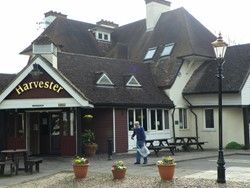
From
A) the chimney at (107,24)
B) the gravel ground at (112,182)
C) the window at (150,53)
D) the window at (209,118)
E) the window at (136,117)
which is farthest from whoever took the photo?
the chimney at (107,24)

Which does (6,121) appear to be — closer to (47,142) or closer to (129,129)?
(47,142)

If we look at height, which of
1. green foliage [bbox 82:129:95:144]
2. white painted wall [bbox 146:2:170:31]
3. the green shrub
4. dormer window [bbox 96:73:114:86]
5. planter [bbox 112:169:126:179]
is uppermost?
white painted wall [bbox 146:2:170:31]

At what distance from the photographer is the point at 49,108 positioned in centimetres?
2511

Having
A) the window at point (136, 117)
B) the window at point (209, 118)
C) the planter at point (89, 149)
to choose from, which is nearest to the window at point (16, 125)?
the planter at point (89, 149)

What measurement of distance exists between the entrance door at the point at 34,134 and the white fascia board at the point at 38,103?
2.83m

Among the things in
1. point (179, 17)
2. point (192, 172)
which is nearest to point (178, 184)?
point (192, 172)

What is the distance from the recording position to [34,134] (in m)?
27.1

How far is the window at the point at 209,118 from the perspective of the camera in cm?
3041

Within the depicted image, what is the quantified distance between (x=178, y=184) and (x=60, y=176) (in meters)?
5.05

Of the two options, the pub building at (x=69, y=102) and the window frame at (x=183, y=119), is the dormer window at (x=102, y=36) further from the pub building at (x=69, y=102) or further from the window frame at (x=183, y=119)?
the window frame at (x=183, y=119)

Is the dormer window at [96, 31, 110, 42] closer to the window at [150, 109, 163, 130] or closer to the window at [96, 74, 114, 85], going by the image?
the window at [150, 109, 163, 130]

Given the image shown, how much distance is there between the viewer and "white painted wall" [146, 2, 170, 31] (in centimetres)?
3762

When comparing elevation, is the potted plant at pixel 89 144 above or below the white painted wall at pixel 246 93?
below

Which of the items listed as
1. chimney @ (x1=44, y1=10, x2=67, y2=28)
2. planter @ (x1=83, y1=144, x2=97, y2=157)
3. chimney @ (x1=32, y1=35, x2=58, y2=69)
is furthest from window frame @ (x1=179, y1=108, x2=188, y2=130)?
chimney @ (x1=44, y1=10, x2=67, y2=28)
